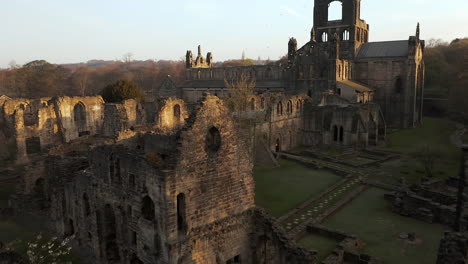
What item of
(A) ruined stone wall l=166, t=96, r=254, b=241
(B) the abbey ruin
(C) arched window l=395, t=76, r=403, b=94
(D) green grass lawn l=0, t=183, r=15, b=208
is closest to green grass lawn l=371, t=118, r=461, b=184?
(B) the abbey ruin

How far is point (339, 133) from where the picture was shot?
3606 centimetres

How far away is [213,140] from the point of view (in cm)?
1077

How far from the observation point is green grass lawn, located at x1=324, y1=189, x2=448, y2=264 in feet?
47.5

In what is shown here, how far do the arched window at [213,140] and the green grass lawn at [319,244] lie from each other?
7116 millimetres

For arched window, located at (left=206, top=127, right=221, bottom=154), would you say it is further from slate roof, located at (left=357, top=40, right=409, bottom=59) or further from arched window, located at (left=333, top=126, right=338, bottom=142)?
slate roof, located at (left=357, top=40, right=409, bottom=59)

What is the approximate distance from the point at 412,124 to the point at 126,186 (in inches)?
1828

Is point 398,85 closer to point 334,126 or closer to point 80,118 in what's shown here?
point 334,126

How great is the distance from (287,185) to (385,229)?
776cm

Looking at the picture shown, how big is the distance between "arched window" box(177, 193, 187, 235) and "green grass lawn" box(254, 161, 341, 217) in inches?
363

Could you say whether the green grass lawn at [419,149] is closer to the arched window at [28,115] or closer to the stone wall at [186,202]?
the stone wall at [186,202]

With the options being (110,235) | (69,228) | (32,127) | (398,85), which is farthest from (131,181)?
(398,85)

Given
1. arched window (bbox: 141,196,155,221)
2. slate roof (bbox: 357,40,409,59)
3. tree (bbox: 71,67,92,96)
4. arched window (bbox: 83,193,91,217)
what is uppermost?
slate roof (bbox: 357,40,409,59)

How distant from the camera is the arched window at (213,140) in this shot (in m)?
10.6

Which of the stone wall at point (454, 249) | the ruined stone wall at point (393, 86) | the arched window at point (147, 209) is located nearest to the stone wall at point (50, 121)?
the arched window at point (147, 209)
